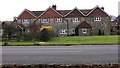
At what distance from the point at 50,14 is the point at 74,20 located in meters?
4.94

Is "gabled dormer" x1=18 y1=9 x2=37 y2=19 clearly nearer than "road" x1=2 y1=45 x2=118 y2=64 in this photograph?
No

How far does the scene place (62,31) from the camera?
66.6m

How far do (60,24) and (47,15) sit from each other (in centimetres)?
316

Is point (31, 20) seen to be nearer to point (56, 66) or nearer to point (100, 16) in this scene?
point (100, 16)

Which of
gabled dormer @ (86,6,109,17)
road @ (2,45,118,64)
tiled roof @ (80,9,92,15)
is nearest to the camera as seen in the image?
road @ (2,45,118,64)

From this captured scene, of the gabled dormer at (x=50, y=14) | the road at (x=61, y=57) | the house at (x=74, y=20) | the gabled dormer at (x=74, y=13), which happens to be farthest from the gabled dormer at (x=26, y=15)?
the road at (x=61, y=57)

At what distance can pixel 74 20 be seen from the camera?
67688 mm

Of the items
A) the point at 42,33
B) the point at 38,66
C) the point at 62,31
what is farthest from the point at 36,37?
the point at 38,66

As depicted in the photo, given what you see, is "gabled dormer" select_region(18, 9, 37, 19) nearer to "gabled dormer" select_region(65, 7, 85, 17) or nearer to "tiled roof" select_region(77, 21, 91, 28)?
"gabled dormer" select_region(65, 7, 85, 17)

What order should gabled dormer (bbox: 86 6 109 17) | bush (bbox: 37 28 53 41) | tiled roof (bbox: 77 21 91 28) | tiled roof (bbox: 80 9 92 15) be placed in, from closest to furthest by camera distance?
bush (bbox: 37 28 53 41), tiled roof (bbox: 77 21 91 28), gabled dormer (bbox: 86 6 109 17), tiled roof (bbox: 80 9 92 15)

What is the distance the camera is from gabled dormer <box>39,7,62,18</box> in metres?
67.6

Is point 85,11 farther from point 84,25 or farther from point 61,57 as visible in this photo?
point 61,57

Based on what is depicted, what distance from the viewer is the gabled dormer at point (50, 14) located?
222ft

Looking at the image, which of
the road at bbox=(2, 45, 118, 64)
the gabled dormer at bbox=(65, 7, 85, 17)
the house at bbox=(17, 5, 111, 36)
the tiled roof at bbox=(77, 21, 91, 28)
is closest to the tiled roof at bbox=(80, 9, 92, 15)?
the house at bbox=(17, 5, 111, 36)
